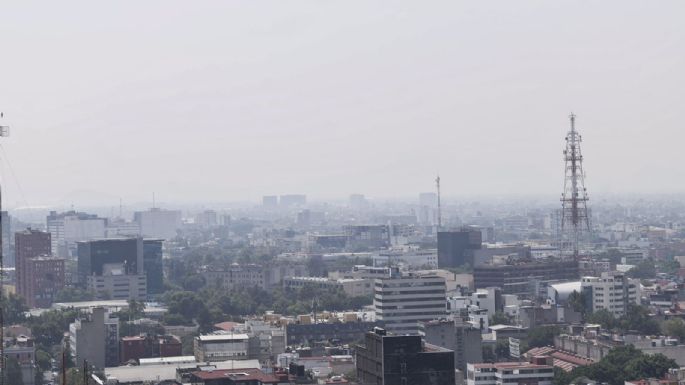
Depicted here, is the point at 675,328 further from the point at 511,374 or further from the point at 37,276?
the point at 37,276

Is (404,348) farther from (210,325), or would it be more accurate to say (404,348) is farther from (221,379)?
(210,325)

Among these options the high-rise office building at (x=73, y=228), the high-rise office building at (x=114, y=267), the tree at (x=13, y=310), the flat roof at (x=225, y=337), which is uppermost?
the high-rise office building at (x=73, y=228)

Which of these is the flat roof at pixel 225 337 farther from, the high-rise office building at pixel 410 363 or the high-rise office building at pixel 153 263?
the high-rise office building at pixel 153 263

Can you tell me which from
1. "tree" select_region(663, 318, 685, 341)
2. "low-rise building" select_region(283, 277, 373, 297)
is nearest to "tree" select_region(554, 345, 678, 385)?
"tree" select_region(663, 318, 685, 341)

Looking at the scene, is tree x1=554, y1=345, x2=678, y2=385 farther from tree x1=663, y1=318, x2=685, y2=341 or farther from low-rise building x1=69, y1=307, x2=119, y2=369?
low-rise building x1=69, y1=307, x2=119, y2=369

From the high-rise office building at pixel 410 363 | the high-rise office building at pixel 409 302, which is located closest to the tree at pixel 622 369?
the high-rise office building at pixel 410 363

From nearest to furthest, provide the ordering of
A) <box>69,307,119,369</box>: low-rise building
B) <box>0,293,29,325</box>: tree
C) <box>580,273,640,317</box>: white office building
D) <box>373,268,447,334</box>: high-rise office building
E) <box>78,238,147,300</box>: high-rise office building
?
1. <box>69,307,119,369</box>: low-rise building
2. <box>373,268,447,334</box>: high-rise office building
3. <box>0,293,29,325</box>: tree
4. <box>580,273,640,317</box>: white office building
5. <box>78,238,147,300</box>: high-rise office building

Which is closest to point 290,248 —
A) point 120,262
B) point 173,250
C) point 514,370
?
point 173,250
